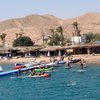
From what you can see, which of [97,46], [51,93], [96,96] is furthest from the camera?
[97,46]

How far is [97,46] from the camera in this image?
335 feet

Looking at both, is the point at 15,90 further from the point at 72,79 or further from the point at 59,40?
the point at 59,40

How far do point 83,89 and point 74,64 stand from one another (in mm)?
38295

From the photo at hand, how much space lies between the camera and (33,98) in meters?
39.4

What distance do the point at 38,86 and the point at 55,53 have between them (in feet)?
198

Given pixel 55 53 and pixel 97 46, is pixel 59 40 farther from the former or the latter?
pixel 97 46

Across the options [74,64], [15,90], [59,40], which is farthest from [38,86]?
[59,40]

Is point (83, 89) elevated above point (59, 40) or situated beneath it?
situated beneath

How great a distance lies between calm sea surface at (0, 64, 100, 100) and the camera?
40.2 m

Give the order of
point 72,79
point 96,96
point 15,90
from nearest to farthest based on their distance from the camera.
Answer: point 96,96
point 15,90
point 72,79

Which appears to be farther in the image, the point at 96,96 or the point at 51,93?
the point at 51,93

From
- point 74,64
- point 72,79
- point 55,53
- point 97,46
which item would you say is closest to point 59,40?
point 55,53

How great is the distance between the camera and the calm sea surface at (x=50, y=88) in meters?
40.2

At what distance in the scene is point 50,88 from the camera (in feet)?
153
